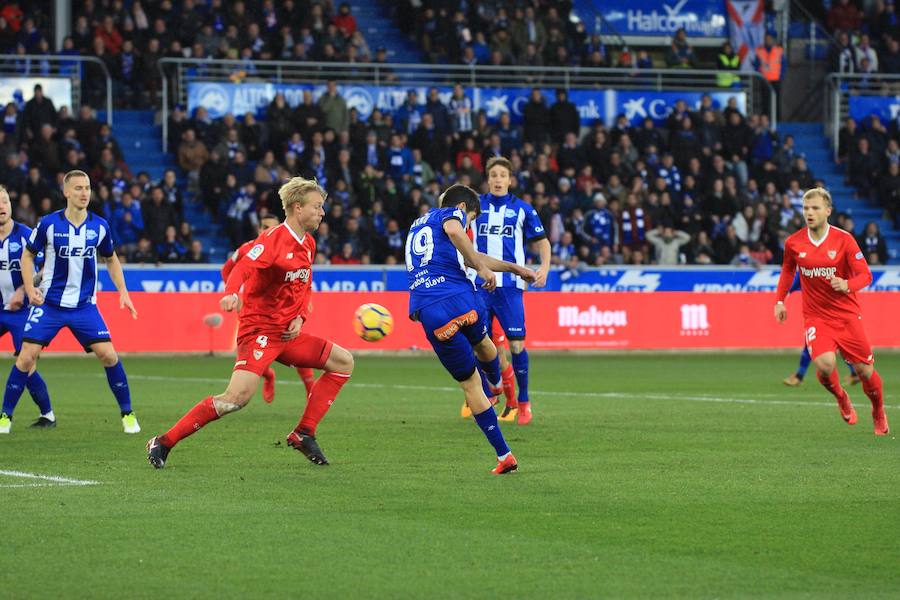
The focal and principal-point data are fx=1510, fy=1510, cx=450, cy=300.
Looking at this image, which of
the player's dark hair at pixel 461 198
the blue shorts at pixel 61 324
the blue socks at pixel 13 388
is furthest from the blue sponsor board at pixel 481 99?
the player's dark hair at pixel 461 198

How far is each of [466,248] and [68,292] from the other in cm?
449

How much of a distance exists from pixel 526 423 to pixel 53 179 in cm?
1700

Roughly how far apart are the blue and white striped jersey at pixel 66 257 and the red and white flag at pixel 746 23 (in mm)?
28796

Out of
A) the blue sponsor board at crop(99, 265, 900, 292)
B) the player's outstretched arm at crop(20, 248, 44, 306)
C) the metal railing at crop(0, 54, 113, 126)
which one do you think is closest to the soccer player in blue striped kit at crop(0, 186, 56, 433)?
the player's outstretched arm at crop(20, 248, 44, 306)

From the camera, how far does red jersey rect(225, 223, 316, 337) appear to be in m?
10.4

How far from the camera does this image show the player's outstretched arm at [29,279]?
13.1m

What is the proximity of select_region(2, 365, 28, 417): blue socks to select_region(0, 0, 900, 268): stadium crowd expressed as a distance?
46.5ft

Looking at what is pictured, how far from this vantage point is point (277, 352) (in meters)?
10.7

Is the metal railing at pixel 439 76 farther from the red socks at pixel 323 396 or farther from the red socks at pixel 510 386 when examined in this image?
the red socks at pixel 323 396

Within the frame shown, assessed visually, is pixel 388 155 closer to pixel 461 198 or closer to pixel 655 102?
pixel 655 102

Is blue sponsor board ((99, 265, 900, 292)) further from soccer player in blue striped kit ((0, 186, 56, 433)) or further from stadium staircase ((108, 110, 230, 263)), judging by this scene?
soccer player in blue striped kit ((0, 186, 56, 433))

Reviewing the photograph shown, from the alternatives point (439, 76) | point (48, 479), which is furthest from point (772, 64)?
point (48, 479)

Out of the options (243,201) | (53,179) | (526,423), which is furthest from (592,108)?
(526,423)

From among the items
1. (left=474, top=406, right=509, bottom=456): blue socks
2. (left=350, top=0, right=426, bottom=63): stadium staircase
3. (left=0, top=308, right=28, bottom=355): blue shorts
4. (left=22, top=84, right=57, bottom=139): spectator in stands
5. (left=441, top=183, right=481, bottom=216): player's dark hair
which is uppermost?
(left=350, top=0, right=426, bottom=63): stadium staircase
